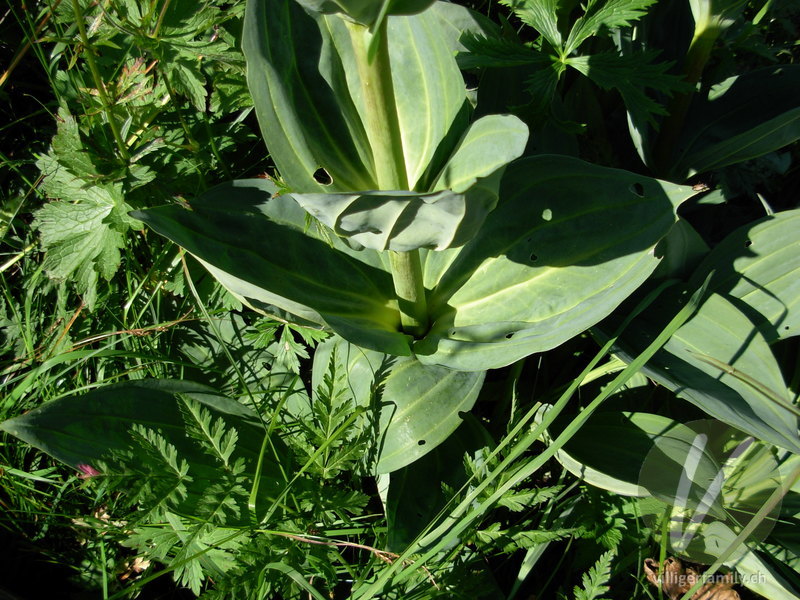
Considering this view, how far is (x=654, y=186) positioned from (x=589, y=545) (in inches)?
39.8

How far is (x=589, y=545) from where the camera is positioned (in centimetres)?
180

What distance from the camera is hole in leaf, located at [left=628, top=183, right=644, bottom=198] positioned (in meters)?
1.67

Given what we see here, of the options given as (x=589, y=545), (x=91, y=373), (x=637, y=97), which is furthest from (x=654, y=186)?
(x=91, y=373)

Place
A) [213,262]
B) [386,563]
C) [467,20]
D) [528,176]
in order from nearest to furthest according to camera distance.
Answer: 1. [213,262]
2. [386,563]
3. [528,176]
4. [467,20]

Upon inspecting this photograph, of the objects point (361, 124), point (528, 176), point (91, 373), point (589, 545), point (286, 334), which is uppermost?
point (361, 124)

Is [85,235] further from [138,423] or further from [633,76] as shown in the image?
[633,76]

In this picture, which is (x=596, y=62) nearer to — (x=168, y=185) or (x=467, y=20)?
(x=467, y=20)

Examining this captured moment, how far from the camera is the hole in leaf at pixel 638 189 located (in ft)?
5.49

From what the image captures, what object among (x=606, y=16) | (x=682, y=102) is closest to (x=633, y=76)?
(x=606, y=16)

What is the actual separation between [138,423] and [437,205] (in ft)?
3.46

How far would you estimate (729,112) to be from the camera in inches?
90.0

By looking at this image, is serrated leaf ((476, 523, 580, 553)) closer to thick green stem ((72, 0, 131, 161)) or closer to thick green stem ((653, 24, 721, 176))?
thick green stem ((653, 24, 721, 176))

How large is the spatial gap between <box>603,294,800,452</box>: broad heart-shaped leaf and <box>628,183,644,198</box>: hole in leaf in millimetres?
425

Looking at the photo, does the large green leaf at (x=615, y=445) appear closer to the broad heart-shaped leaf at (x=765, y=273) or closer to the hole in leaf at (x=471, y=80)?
the broad heart-shaped leaf at (x=765, y=273)
